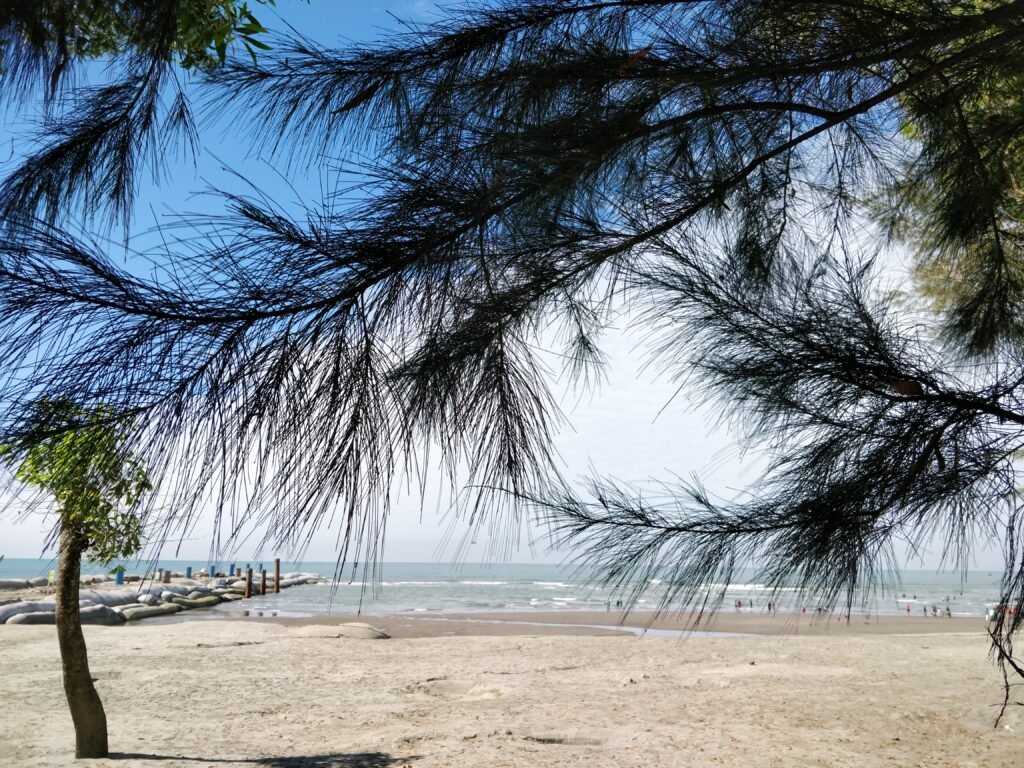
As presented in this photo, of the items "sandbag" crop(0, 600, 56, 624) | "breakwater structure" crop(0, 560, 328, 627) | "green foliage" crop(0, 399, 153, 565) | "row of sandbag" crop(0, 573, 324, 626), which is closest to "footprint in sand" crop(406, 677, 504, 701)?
"breakwater structure" crop(0, 560, 328, 627)

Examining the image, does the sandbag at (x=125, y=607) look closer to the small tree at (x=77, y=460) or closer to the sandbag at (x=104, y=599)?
the sandbag at (x=104, y=599)

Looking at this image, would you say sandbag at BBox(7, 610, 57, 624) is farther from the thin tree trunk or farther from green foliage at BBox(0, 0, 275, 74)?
green foliage at BBox(0, 0, 275, 74)

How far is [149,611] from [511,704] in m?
11.9

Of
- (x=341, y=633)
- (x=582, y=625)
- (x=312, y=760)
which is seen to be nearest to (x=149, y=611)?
(x=341, y=633)

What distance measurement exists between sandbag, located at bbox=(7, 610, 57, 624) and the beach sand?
1336mm

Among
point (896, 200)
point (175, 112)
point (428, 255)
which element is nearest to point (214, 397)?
point (428, 255)

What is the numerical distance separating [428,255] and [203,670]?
297 inches

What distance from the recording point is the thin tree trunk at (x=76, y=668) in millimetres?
4738

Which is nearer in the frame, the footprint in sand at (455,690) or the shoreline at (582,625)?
the footprint in sand at (455,690)

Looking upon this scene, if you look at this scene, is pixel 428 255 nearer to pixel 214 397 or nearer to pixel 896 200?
pixel 214 397

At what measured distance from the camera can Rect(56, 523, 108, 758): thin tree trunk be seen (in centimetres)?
474

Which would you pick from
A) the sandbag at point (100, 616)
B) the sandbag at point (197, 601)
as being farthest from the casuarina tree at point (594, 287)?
the sandbag at point (197, 601)

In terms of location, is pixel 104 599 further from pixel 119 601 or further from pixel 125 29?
pixel 125 29

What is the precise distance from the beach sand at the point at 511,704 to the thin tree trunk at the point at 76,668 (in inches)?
5.4
